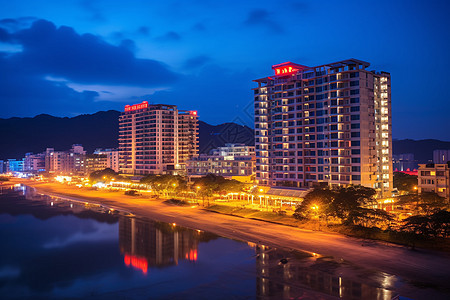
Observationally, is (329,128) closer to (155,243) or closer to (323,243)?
(323,243)

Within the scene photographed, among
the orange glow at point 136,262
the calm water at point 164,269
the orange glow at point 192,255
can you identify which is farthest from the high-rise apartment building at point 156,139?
the orange glow at point 136,262

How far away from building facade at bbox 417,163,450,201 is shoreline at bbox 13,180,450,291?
32.3 metres

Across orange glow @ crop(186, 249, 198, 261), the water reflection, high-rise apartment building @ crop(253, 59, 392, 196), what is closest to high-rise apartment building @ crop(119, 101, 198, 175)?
high-rise apartment building @ crop(253, 59, 392, 196)

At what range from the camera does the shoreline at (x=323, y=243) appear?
124ft

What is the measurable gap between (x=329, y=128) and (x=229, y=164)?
151 ft

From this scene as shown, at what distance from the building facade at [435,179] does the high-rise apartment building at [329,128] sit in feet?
22.4

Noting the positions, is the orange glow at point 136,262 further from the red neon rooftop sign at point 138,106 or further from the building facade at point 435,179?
the red neon rooftop sign at point 138,106

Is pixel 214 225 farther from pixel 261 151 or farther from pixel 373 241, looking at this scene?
pixel 261 151

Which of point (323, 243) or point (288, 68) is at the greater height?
point (288, 68)

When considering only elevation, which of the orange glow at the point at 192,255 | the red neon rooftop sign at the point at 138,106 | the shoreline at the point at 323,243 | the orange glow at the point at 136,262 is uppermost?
the red neon rooftop sign at the point at 138,106

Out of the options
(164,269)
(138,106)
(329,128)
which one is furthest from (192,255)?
(138,106)

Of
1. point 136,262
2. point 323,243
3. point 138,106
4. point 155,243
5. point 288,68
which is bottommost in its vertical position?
point 136,262

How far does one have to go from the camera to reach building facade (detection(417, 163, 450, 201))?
7075 cm

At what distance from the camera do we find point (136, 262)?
147 feet
